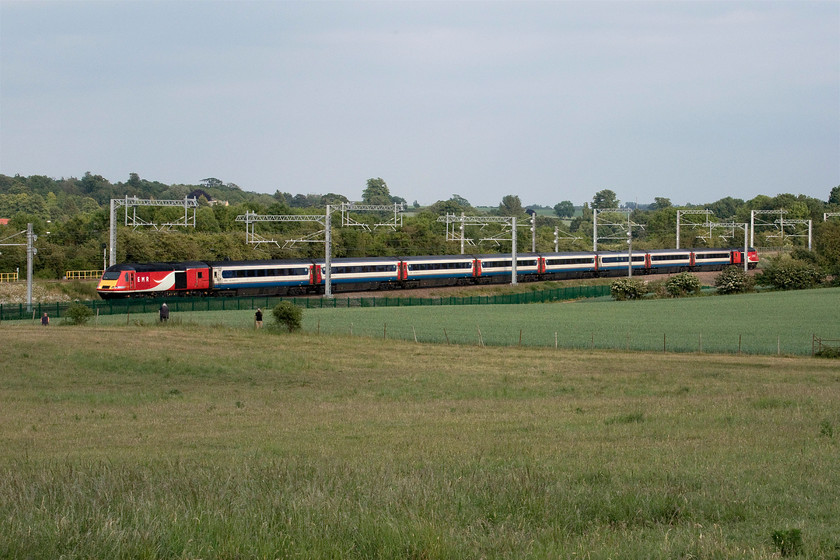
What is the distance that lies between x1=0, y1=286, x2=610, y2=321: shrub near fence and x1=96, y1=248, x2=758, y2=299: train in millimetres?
2912

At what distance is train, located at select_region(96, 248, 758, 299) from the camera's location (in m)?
62.6

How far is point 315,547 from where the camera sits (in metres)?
6.63

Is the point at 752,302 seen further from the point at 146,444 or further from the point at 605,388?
the point at 146,444

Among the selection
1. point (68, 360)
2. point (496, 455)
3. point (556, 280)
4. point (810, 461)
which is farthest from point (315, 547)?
point (556, 280)

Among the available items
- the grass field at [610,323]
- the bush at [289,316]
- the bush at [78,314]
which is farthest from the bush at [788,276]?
the bush at [78,314]

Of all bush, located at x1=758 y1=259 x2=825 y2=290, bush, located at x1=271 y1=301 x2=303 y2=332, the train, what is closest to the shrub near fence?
the train

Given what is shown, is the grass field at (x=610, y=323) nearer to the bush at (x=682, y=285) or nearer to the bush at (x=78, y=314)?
the bush at (x=78, y=314)

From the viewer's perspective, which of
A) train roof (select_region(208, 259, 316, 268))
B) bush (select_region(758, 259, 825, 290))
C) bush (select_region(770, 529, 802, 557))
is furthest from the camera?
bush (select_region(758, 259, 825, 290))

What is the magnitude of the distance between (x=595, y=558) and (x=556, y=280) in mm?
84431

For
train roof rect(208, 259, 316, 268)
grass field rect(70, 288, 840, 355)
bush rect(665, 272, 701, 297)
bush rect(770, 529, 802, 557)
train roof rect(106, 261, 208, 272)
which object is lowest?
grass field rect(70, 288, 840, 355)

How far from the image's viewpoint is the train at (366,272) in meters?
62.6

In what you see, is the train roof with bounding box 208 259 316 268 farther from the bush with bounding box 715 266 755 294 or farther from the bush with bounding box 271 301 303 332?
the bush with bounding box 715 266 755 294

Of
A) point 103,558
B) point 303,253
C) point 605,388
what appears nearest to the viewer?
point 103,558

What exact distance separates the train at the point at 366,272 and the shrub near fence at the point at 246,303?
2.91 meters
